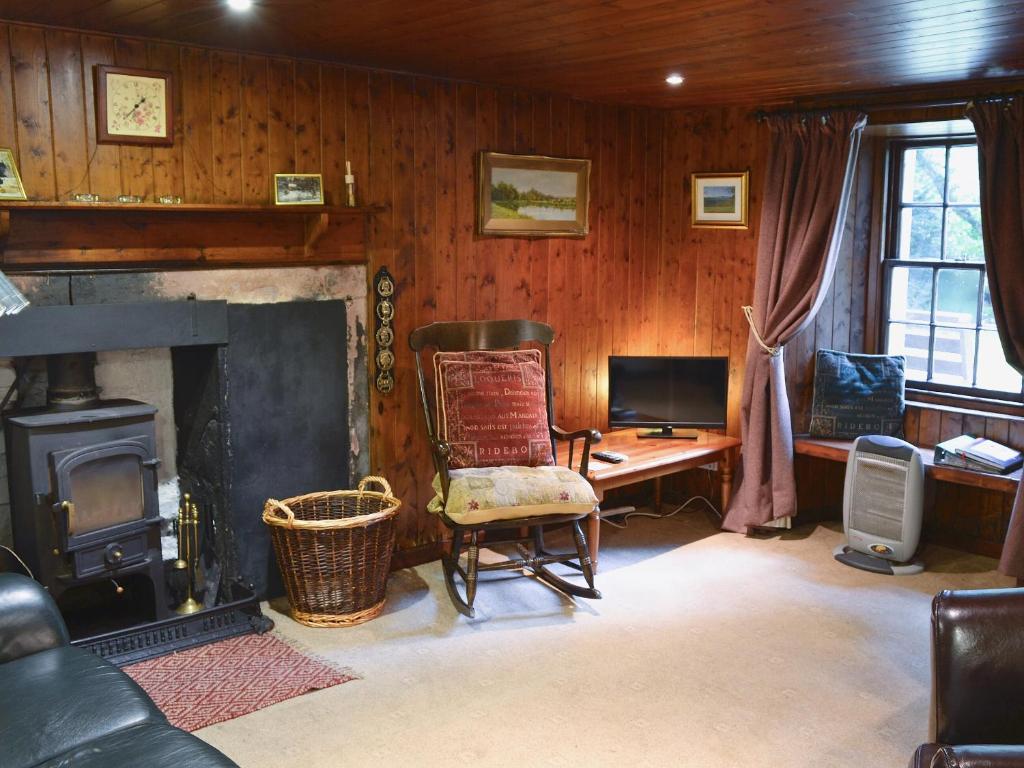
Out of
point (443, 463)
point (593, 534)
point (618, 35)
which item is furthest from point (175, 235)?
point (593, 534)

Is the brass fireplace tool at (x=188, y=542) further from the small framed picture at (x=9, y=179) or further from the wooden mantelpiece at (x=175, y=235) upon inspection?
the small framed picture at (x=9, y=179)

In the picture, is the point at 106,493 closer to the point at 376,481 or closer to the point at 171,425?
the point at 171,425

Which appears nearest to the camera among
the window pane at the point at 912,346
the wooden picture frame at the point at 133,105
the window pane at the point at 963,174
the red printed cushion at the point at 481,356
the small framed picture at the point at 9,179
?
the small framed picture at the point at 9,179

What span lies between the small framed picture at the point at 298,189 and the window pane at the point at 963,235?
10.2ft

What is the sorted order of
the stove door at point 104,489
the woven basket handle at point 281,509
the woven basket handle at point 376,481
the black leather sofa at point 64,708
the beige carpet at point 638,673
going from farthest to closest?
the woven basket handle at point 376,481 < the woven basket handle at point 281,509 < the stove door at point 104,489 < the beige carpet at point 638,673 < the black leather sofa at point 64,708

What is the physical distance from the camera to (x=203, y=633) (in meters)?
3.86

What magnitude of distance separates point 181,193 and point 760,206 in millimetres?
2912

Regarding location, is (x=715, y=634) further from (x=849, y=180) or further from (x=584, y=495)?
(x=849, y=180)

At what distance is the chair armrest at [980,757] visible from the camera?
6.50ft

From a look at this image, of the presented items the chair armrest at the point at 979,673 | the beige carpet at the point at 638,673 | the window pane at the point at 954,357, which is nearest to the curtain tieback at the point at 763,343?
the window pane at the point at 954,357

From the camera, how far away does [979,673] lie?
92.1 inches

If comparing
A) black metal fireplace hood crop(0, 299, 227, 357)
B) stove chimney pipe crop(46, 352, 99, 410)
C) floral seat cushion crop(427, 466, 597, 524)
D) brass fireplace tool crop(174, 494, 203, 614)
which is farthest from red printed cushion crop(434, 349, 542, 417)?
stove chimney pipe crop(46, 352, 99, 410)

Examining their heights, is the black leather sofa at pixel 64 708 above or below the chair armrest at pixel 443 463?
below

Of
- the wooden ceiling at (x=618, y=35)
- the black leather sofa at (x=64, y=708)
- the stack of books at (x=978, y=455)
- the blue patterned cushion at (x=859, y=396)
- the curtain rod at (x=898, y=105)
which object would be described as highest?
the wooden ceiling at (x=618, y=35)
